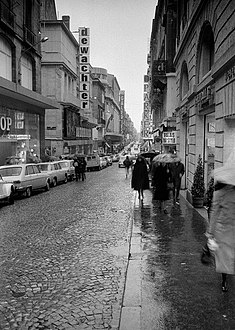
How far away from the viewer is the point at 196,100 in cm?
1427

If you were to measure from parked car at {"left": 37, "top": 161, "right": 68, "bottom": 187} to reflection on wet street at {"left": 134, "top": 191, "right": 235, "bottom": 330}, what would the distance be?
44.5ft

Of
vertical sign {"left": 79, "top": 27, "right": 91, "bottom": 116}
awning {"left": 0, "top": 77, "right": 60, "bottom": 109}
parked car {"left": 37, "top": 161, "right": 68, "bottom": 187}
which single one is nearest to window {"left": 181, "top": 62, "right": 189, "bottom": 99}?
parked car {"left": 37, "top": 161, "right": 68, "bottom": 187}

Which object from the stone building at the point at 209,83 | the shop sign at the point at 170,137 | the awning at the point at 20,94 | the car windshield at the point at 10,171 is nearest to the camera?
the stone building at the point at 209,83

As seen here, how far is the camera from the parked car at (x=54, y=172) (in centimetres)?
2250

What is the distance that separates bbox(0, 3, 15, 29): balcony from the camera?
2614 centimetres

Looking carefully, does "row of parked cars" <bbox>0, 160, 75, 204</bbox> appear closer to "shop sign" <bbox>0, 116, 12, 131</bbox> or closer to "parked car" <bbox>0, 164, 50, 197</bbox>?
"parked car" <bbox>0, 164, 50, 197</bbox>

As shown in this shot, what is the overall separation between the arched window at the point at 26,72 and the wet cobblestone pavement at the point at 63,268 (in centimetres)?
2034

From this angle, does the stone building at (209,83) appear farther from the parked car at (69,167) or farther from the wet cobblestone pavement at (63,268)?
the parked car at (69,167)

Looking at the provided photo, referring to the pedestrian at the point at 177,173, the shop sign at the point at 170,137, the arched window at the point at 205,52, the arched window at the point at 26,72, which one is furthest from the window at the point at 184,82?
the arched window at the point at 26,72

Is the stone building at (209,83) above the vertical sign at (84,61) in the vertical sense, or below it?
below

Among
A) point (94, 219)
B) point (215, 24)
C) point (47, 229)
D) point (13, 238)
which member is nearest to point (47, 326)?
point (13, 238)

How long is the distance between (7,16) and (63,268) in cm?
2454

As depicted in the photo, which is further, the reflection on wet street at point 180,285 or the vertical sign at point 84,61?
the vertical sign at point 84,61

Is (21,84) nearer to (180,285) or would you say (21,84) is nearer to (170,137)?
(170,137)
